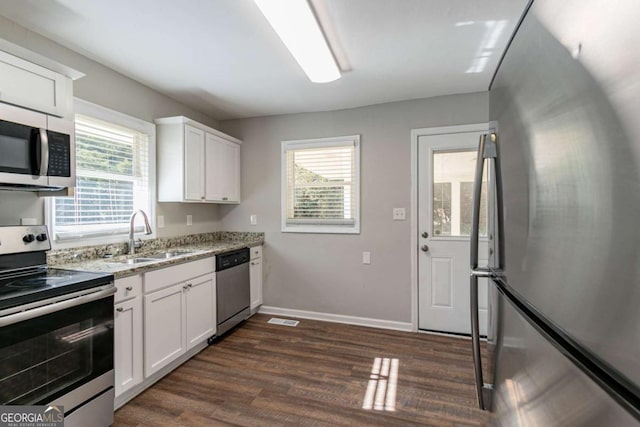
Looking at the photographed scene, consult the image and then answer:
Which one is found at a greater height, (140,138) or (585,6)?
(140,138)

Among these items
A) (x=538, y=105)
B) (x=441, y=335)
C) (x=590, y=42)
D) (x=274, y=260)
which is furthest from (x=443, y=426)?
(x=274, y=260)

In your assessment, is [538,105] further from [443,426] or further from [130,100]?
[130,100]

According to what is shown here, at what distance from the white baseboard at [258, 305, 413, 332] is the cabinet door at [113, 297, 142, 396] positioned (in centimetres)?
183

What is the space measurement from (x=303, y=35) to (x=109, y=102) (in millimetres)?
1756

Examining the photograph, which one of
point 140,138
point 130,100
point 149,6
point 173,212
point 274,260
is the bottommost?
point 274,260

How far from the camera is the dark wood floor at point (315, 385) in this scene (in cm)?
196

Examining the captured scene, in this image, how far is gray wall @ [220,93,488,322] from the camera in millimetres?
3344

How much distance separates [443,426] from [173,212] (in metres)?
2.98

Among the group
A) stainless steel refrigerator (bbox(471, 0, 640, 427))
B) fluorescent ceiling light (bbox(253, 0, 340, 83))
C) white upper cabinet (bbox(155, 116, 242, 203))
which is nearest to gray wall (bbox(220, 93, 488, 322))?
white upper cabinet (bbox(155, 116, 242, 203))

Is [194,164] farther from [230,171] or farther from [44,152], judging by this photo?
[44,152]

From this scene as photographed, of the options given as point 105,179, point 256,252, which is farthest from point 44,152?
point 256,252

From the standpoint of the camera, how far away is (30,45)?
6.64 feet

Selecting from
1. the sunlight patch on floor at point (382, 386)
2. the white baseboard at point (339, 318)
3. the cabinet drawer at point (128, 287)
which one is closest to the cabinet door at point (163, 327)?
the cabinet drawer at point (128, 287)

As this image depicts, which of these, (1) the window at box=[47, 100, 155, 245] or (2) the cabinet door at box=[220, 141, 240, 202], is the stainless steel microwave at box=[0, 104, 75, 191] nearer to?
(1) the window at box=[47, 100, 155, 245]
